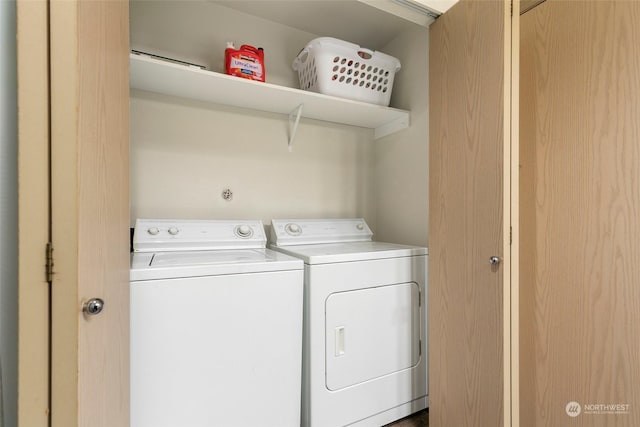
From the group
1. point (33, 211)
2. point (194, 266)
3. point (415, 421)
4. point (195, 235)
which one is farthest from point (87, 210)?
point (415, 421)

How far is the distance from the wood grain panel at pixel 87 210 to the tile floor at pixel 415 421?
4.39ft

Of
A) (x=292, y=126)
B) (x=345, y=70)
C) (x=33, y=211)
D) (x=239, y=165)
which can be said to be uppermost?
(x=345, y=70)

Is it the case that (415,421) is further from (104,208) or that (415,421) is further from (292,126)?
(292,126)

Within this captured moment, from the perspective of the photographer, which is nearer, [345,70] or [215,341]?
[215,341]

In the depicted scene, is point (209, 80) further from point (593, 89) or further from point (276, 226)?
point (593, 89)

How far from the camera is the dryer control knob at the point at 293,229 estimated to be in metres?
1.82

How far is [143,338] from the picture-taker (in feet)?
3.34

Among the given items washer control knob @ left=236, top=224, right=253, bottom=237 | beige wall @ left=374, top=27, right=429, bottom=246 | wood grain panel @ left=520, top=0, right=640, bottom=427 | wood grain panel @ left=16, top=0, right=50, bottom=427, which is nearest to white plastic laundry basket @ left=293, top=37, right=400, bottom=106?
beige wall @ left=374, top=27, right=429, bottom=246

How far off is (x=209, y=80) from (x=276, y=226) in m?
0.90

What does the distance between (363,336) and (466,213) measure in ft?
2.51

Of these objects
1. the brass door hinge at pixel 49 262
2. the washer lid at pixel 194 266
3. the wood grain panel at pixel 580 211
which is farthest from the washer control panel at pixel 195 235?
the wood grain panel at pixel 580 211

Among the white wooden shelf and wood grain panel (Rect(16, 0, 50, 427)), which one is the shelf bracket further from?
wood grain panel (Rect(16, 0, 50, 427))

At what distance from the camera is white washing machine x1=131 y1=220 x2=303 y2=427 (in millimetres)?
1030

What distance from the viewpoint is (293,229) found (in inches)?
72.2
